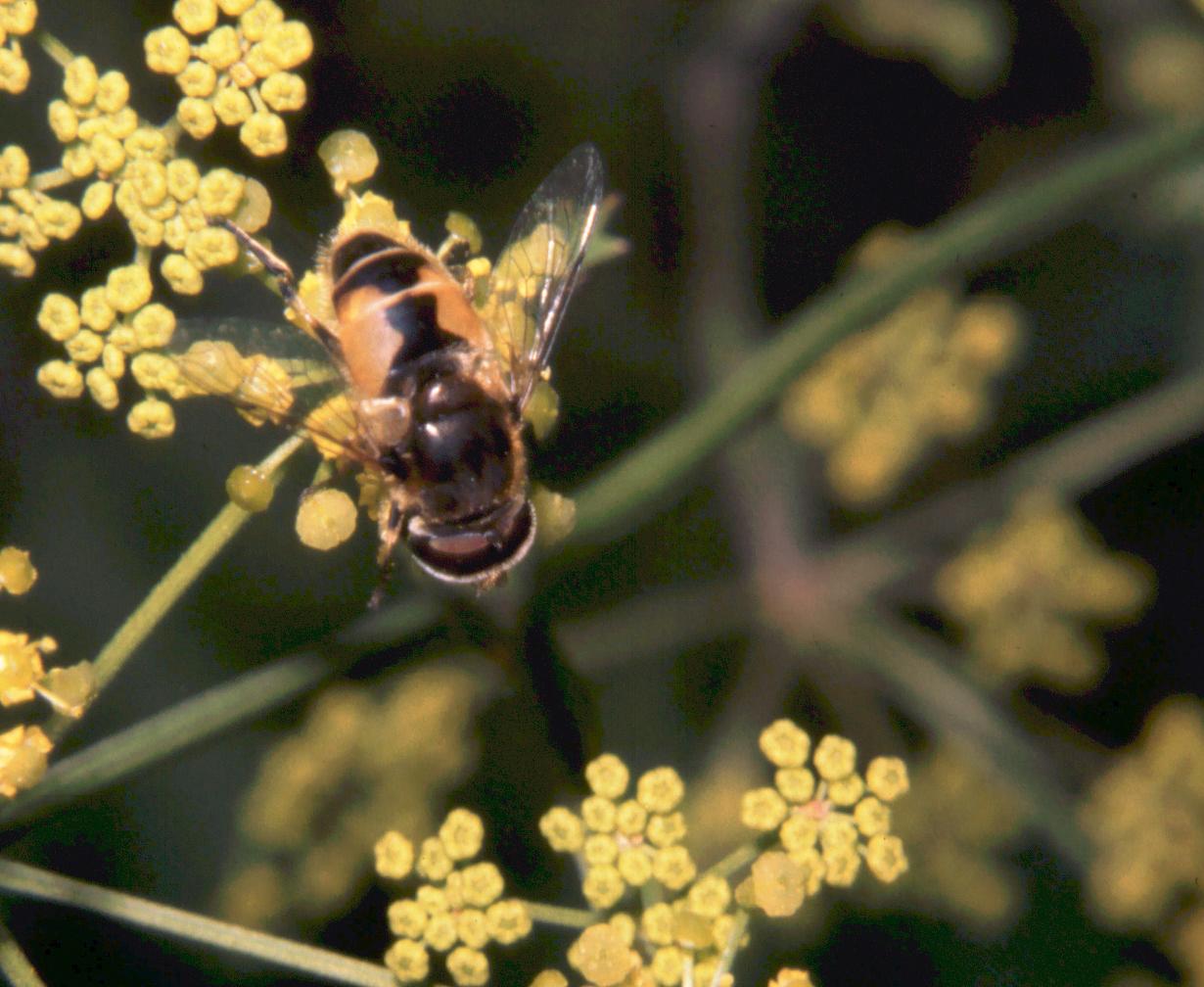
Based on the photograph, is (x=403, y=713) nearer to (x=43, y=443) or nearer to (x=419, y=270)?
(x=43, y=443)

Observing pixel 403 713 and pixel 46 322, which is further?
pixel 403 713

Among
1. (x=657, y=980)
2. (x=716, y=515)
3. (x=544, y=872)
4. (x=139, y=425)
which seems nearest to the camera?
(x=657, y=980)

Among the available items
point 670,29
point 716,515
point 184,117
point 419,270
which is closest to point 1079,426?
point 716,515

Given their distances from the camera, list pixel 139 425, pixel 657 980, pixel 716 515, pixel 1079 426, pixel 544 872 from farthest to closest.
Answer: pixel 716 515 < pixel 1079 426 < pixel 544 872 < pixel 139 425 < pixel 657 980

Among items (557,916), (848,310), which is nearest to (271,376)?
(557,916)

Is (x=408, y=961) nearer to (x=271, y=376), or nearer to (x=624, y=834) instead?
(x=624, y=834)

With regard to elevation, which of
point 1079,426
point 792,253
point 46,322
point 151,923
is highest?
point 46,322
